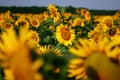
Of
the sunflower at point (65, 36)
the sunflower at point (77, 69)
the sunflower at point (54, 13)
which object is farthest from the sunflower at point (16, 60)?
the sunflower at point (54, 13)

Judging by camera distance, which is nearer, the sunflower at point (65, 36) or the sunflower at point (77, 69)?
the sunflower at point (77, 69)

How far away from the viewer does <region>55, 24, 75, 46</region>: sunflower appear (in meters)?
4.08

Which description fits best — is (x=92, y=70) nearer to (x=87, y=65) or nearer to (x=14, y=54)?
(x=87, y=65)

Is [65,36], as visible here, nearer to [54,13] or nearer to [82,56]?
[54,13]

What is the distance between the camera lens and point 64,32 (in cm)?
419

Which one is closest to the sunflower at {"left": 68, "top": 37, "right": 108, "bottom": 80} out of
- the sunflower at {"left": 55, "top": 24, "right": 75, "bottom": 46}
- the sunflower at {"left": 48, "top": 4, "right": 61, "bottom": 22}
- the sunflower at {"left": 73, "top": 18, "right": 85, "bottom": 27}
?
the sunflower at {"left": 55, "top": 24, "right": 75, "bottom": 46}

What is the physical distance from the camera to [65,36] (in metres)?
4.18

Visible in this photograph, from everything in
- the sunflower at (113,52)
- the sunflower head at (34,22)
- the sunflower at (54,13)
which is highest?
the sunflower at (113,52)

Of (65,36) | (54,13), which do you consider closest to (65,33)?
(65,36)

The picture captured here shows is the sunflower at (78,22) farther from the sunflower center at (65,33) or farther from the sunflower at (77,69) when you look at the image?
the sunflower at (77,69)

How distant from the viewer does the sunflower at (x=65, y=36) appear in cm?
408

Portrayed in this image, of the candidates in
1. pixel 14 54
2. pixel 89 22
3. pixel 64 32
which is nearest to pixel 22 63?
pixel 14 54

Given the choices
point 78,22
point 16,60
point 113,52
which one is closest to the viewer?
point 16,60

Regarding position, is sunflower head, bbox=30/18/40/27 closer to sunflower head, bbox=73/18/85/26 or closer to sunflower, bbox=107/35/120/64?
sunflower head, bbox=73/18/85/26
